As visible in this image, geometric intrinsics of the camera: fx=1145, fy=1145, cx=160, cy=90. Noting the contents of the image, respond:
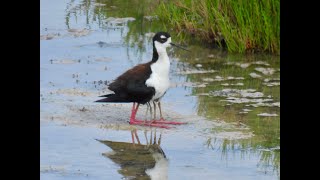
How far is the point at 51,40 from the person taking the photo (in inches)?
576

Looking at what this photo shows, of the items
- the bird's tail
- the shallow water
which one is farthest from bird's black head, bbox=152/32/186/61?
the shallow water

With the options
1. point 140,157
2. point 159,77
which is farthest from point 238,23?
point 140,157

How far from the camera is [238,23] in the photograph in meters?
13.9

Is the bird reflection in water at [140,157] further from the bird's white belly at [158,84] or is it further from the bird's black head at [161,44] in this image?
the bird's black head at [161,44]

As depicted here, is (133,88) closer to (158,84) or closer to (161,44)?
(158,84)

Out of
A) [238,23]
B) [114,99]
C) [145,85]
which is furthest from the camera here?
[238,23]

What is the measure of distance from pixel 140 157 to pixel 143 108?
1921 millimetres

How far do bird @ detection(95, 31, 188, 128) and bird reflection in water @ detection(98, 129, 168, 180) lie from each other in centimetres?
38

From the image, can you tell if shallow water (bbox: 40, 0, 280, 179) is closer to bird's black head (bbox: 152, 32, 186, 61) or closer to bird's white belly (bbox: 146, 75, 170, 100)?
bird's white belly (bbox: 146, 75, 170, 100)

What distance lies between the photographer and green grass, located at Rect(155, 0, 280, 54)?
44.6 ft

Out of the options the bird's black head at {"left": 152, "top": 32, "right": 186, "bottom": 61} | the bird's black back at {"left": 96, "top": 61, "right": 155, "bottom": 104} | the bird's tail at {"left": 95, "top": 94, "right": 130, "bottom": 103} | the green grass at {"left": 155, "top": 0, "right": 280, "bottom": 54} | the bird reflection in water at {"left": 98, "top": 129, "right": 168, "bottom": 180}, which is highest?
the green grass at {"left": 155, "top": 0, "right": 280, "bottom": 54}
